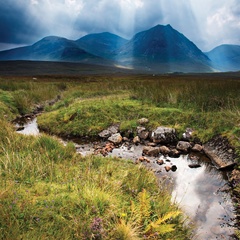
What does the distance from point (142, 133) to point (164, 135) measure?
102 cm

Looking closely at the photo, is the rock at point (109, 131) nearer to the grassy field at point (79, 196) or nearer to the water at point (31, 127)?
the water at point (31, 127)

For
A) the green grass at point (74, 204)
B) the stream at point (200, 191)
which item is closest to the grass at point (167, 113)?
the stream at point (200, 191)

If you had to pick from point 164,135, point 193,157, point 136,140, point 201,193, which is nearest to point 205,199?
point 201,193

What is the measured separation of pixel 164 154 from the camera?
8227 mm

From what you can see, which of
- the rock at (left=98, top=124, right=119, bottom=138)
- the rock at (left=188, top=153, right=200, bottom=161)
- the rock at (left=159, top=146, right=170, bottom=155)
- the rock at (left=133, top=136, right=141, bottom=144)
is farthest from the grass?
the rock at (left=159, top=146, right=170, bottom=155)

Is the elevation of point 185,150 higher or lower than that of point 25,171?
lower

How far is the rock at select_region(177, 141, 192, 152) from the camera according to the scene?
850 cm

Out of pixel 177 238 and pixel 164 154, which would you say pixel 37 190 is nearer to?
pixel 177 238

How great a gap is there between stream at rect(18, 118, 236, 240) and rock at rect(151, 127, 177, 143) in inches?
37.8

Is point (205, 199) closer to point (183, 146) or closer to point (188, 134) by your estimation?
point (183, 146)

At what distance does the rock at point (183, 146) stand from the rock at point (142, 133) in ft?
5.10

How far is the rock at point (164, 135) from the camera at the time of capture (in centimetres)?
933

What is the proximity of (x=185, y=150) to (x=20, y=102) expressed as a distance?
1191 centimetres

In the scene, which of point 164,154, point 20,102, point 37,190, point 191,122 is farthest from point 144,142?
point 20,102
